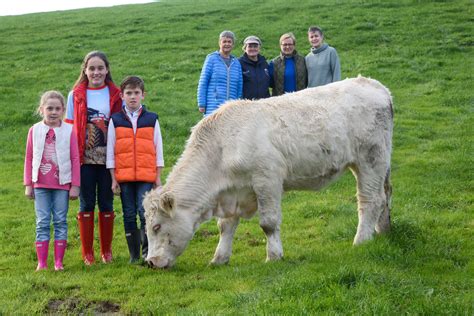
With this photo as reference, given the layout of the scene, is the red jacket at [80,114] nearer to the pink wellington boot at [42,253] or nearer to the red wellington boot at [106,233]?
the red wellington boot at [106,233]

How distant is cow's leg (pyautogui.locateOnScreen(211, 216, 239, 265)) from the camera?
8.27 m

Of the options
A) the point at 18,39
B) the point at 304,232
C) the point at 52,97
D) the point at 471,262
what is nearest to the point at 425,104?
the point at 304,232

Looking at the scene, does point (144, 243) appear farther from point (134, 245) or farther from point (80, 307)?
point (80, 307)

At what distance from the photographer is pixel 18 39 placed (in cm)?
3155

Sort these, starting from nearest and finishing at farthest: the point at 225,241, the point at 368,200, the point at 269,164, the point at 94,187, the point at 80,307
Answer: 1. the point at 80,307
2. the point at 269,164
3. the point at 225,241
4. the point at 94,187
5. the point at 368,200

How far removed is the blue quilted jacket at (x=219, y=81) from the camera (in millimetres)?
10500

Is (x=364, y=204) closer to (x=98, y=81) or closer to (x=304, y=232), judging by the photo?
(x=304, y=232)

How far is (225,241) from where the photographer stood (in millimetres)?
8359

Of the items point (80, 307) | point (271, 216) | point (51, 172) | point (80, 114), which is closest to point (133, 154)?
point (80, 114)

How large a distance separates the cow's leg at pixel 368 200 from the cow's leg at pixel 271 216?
125 cm

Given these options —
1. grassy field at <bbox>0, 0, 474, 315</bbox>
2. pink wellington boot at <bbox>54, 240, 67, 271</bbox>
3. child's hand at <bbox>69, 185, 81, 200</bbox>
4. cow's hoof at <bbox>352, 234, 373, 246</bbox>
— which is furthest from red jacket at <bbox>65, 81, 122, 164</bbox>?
cow's hoof at <bbox>352, 234, 373, 246</bbox>

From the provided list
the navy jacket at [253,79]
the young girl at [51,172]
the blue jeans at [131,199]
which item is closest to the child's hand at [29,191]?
the young girl at [51,172]

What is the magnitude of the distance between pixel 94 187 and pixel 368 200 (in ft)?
12.7

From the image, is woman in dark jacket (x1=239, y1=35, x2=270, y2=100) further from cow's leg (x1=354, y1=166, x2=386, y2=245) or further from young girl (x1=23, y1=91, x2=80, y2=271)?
young girl (x1=23, y1=91, x2=80, y2=271)
